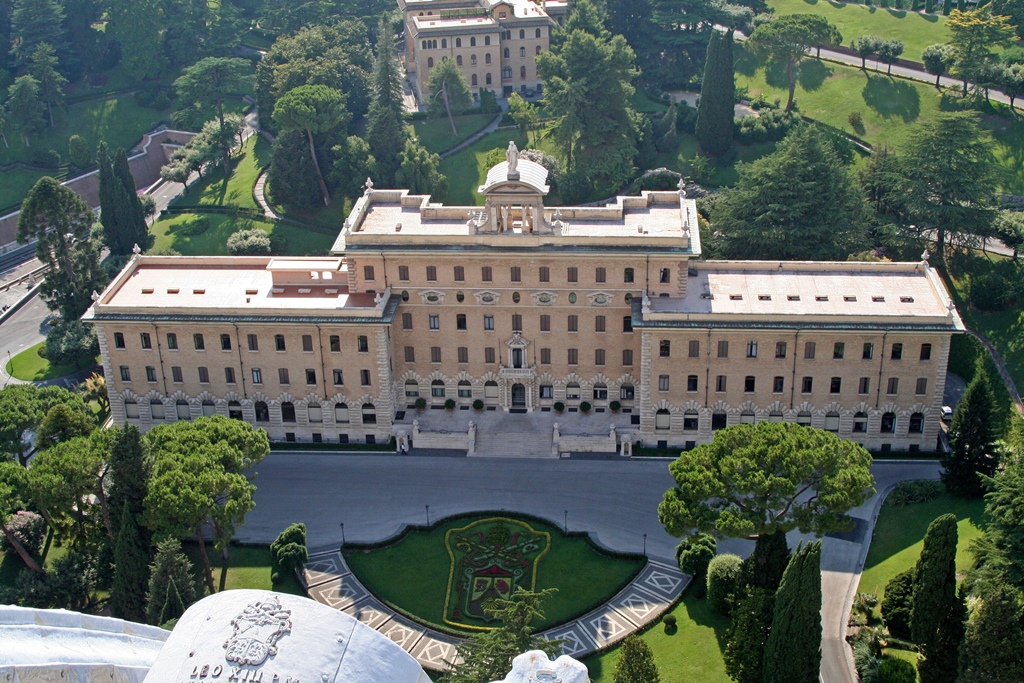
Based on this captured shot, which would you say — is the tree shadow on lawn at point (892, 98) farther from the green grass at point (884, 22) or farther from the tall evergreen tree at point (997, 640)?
the tall evergreen tree at point (997, 640)

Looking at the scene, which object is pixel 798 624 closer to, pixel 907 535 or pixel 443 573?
pixel 907 535

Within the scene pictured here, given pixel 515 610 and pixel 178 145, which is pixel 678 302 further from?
pixel 178 145

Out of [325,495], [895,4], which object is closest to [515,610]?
[325,495]

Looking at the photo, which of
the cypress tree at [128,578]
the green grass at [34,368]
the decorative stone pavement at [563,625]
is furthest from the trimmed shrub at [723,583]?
the green grass at [34,368]

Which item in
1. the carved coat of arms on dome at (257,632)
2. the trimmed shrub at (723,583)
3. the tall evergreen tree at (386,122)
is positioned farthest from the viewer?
the tall evergreen tree at (386,122)

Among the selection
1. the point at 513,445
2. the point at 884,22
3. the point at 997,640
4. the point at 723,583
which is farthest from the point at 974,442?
the point at 884,22

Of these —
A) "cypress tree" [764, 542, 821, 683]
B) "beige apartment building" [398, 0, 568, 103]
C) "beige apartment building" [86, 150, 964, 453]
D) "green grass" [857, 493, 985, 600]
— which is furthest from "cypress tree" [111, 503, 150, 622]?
"beige apartment building" [398, 0, 568, 103]
